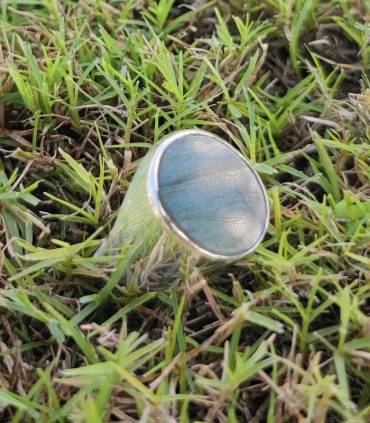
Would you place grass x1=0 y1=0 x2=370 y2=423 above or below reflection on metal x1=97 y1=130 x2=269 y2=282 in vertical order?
below

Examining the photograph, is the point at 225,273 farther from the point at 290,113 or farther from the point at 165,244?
the point at 290,113

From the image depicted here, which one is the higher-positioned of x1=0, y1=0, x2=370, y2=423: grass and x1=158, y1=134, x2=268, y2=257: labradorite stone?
x1=158, y1=134, x2=268, y2=257: labradorite stone

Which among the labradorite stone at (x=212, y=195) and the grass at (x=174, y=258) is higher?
the labradorite stone at (x=212, y=195)
